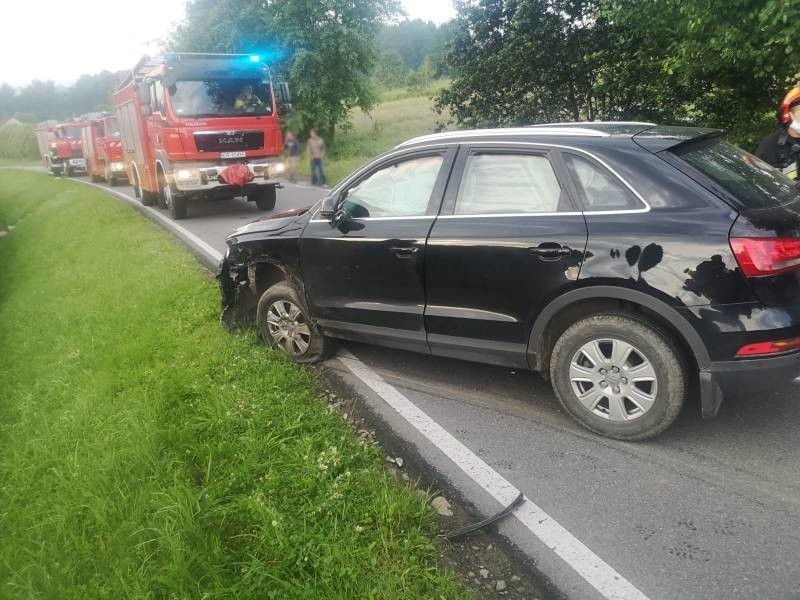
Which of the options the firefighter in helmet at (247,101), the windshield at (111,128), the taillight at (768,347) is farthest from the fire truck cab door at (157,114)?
the taillight at (768,347)

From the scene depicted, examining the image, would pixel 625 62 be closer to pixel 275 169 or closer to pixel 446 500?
pixel 275 169

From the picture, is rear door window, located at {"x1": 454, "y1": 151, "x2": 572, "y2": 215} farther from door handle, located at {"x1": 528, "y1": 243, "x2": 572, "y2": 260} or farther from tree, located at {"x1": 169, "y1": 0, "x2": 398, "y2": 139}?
tree, located at {"x1": 169, "y1": 0, "x2": 398, "y2": 139}

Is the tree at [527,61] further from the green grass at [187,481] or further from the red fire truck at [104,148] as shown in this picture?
the red fire truck at [104,148]

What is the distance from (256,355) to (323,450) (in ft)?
5.06

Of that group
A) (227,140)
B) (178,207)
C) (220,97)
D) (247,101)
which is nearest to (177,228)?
(178,207)

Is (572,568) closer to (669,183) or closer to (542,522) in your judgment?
(542,522)

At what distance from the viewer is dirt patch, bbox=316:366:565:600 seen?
8.11 ft

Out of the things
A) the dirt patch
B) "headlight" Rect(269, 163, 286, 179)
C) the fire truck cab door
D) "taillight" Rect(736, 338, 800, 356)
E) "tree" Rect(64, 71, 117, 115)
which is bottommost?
the dirt patch

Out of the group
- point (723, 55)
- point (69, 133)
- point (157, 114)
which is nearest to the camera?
point (723, 55)

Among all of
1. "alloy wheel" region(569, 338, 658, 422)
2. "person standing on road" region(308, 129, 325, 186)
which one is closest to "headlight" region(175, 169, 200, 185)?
"person standing on road" region(308, 129, 325, 186)

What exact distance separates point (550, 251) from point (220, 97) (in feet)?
31.2

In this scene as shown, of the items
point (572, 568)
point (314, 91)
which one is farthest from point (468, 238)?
point (314, 91)

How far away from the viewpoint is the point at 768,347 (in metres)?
2.95

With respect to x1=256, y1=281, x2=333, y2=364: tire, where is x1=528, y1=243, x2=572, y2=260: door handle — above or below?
above
